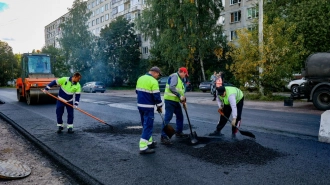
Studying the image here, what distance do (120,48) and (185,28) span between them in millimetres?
17791

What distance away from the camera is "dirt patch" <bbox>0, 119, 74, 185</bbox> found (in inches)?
184

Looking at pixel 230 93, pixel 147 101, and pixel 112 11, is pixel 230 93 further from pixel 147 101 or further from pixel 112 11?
pixel 112 11

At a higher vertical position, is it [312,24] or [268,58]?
[312,24]

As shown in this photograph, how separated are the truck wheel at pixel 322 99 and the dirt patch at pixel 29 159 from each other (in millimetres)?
11987

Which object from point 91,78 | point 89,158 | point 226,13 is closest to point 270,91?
point 89,158

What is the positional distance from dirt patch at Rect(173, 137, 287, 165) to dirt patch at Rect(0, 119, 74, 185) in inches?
99.8

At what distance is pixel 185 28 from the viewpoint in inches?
1282

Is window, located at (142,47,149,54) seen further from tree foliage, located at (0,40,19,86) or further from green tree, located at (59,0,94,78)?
tree foliage, located at (0,40,19,86)

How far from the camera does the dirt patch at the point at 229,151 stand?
540 cm

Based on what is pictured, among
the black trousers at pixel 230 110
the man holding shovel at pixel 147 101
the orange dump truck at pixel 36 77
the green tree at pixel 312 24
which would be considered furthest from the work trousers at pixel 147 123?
the green tree at pixel 312 24

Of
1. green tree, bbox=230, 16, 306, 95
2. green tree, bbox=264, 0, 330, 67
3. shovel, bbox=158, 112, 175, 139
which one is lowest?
shovel, bbox=158, 112, 175, 139

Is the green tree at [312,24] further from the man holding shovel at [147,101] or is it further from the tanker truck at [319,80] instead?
the man holding shovel at [147,101]

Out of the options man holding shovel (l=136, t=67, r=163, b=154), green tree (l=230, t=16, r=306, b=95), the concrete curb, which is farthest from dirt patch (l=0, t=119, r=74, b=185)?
green tree (l=230, t=16, r=306, b=95)

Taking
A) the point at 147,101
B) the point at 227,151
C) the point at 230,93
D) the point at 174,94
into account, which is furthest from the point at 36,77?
the point at 227,151
